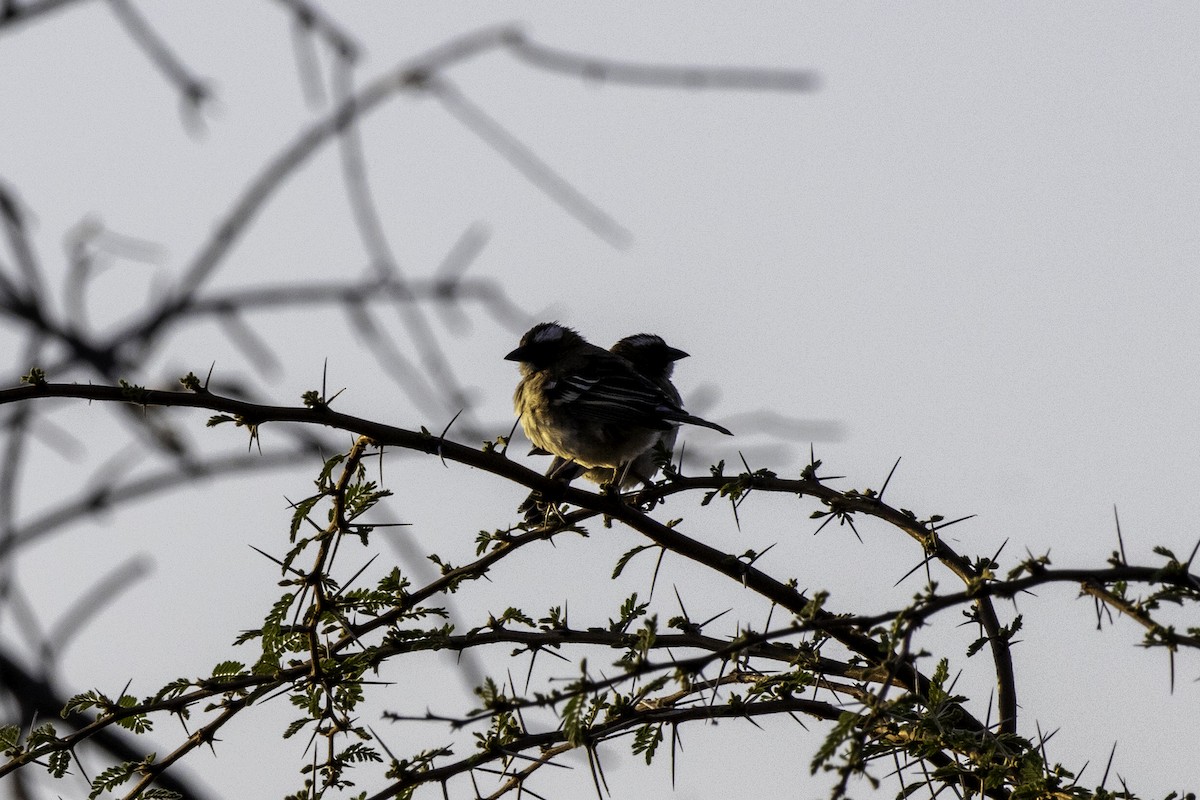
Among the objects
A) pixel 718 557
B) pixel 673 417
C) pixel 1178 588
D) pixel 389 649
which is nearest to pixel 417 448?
pixel 389 649

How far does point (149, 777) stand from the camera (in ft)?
10.6

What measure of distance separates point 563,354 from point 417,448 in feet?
19.3

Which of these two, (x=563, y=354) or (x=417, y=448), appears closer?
(x=417, y=448)

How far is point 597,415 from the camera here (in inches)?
296

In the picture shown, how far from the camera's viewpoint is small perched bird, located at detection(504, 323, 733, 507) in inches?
292

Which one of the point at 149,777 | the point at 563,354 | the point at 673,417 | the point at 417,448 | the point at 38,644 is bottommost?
the point at 149,777

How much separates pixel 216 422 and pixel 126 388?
0.23 metres

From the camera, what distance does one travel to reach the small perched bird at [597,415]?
7414mm

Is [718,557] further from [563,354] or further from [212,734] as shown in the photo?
[563,354]

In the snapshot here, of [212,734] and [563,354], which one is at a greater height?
[563,354]

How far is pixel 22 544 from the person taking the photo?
9.73 ft

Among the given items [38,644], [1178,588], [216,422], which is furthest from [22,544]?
[1178,588]

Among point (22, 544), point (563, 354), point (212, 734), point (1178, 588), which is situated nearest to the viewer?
point (1178, 588)

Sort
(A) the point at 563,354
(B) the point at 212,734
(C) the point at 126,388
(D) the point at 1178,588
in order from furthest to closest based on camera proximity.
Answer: (A) the point at 563,354, (B) the point at 212,734, (C) the point at 126,388, (D) the point at 1178,588
